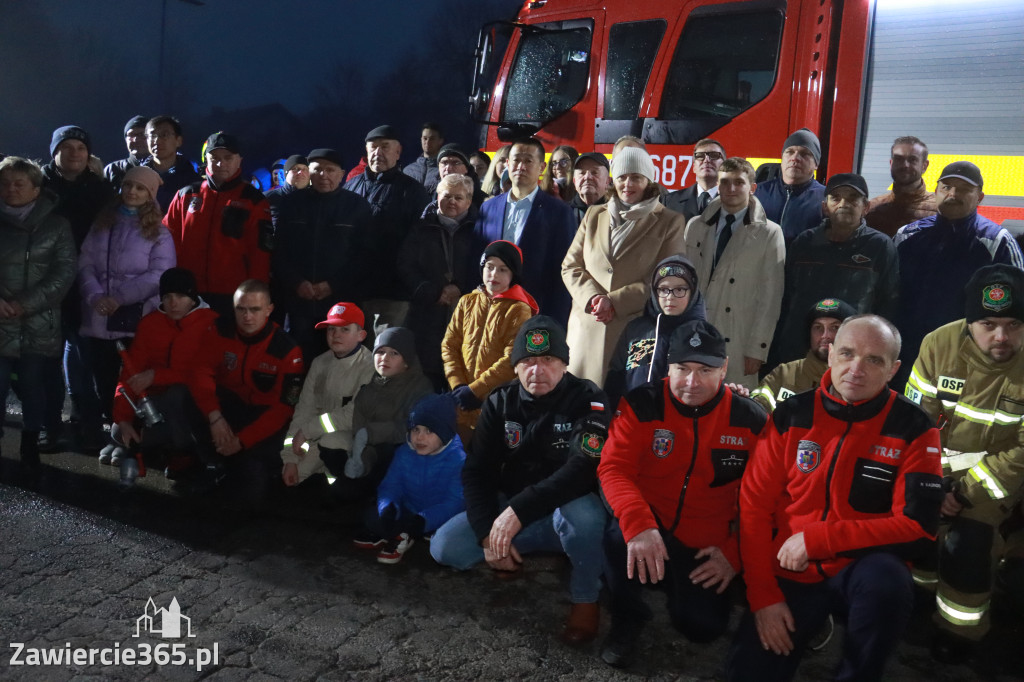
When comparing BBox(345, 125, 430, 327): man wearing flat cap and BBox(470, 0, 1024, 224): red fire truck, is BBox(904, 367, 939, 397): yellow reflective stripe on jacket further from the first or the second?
BBox(345, 125, 430, 327): man wearing flat cap

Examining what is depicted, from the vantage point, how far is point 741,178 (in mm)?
4707

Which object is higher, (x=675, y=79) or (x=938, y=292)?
(x=675, y=79)

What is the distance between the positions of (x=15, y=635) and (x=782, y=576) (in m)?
2.91

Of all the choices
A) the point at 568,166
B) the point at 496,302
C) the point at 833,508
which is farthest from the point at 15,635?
the point at 568,166


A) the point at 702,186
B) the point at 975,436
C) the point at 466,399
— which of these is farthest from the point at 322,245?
the point at 975,436

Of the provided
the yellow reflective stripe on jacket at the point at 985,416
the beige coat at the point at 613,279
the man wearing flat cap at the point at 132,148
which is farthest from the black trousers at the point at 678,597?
the man wearing flat cap at the point at 132,148

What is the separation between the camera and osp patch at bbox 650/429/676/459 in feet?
10.8

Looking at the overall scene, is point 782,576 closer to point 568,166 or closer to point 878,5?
point 568,166

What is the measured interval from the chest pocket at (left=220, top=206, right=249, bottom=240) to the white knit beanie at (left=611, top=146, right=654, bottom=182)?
2.58m

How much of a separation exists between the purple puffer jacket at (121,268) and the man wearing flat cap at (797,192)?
13.2 ft

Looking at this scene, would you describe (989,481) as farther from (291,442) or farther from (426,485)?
(291,442)

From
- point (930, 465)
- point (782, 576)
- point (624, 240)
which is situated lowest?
point (782, 576)

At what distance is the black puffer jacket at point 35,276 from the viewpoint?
17.2 feet

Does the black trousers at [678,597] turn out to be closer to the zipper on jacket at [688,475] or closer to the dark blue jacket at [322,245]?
the zipper on jacket at [688,475]
